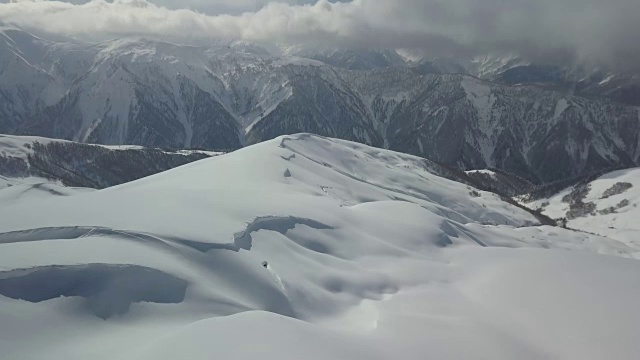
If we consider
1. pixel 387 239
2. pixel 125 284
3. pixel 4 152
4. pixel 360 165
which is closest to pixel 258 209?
pixel 387 239

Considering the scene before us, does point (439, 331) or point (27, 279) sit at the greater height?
point (27, 279)

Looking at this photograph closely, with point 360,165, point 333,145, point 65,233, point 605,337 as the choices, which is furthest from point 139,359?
point 333,145

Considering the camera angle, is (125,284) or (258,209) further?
(258,209)

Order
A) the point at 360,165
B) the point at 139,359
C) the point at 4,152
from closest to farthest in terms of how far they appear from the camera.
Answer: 1. the point at 139,359
2. the point at 360,165
3. the point at 4,152

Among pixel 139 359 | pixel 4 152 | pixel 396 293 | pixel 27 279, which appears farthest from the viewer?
pixel 4 152

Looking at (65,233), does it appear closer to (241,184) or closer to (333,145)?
(241,184)

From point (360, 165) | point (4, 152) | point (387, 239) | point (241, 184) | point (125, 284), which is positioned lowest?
point (4, 152)
